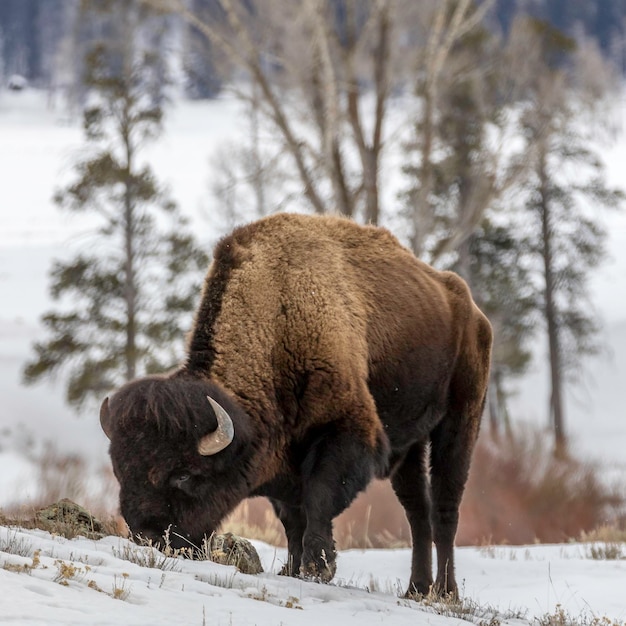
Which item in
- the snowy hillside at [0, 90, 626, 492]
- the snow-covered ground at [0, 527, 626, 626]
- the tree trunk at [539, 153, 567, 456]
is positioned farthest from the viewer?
the tree trunk at [539, 153, 567, 456]

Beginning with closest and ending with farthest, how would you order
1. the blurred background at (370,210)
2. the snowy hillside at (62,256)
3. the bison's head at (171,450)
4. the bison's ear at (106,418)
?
the bison's head at (171,450)
the bison's ear at (106,418)
the blurred background at (370,210)
the snowy hillside at (62,256)

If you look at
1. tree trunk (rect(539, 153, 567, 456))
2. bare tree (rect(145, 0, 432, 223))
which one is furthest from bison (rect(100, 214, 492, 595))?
tree trunk (rect(539, 153, 567, 456))

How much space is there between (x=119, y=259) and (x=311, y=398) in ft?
57.8

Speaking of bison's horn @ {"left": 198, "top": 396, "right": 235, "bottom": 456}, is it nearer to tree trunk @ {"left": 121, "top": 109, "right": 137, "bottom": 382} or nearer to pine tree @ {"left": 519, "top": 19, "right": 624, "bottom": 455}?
tree trunk @ {"left": 121, "top": 109, "right": 137, "bottom": 382}

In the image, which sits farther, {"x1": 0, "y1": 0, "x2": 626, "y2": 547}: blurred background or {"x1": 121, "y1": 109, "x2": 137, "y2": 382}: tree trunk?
{"x1": 121, "y1": 109, "x2": 137, "y2": 382}: tree trunk

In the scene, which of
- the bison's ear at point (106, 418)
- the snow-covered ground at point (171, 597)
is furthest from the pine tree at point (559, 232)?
the bison's ear at point (106, 418)

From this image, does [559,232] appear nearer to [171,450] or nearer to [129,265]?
[129,265]

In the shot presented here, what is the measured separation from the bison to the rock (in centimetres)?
19

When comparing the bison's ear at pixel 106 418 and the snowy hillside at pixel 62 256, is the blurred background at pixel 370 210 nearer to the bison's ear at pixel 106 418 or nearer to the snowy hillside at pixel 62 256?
the snowy hillside at pixel 62 256

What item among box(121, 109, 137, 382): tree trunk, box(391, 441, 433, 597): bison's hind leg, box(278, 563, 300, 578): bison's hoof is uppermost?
box(121, 109, 137, 382): tree trunk

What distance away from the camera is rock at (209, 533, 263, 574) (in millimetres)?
5738

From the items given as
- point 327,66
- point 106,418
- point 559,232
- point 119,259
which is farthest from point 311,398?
point 559,232

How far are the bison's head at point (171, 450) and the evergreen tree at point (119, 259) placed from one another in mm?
16064

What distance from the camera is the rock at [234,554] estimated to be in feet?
18.8
